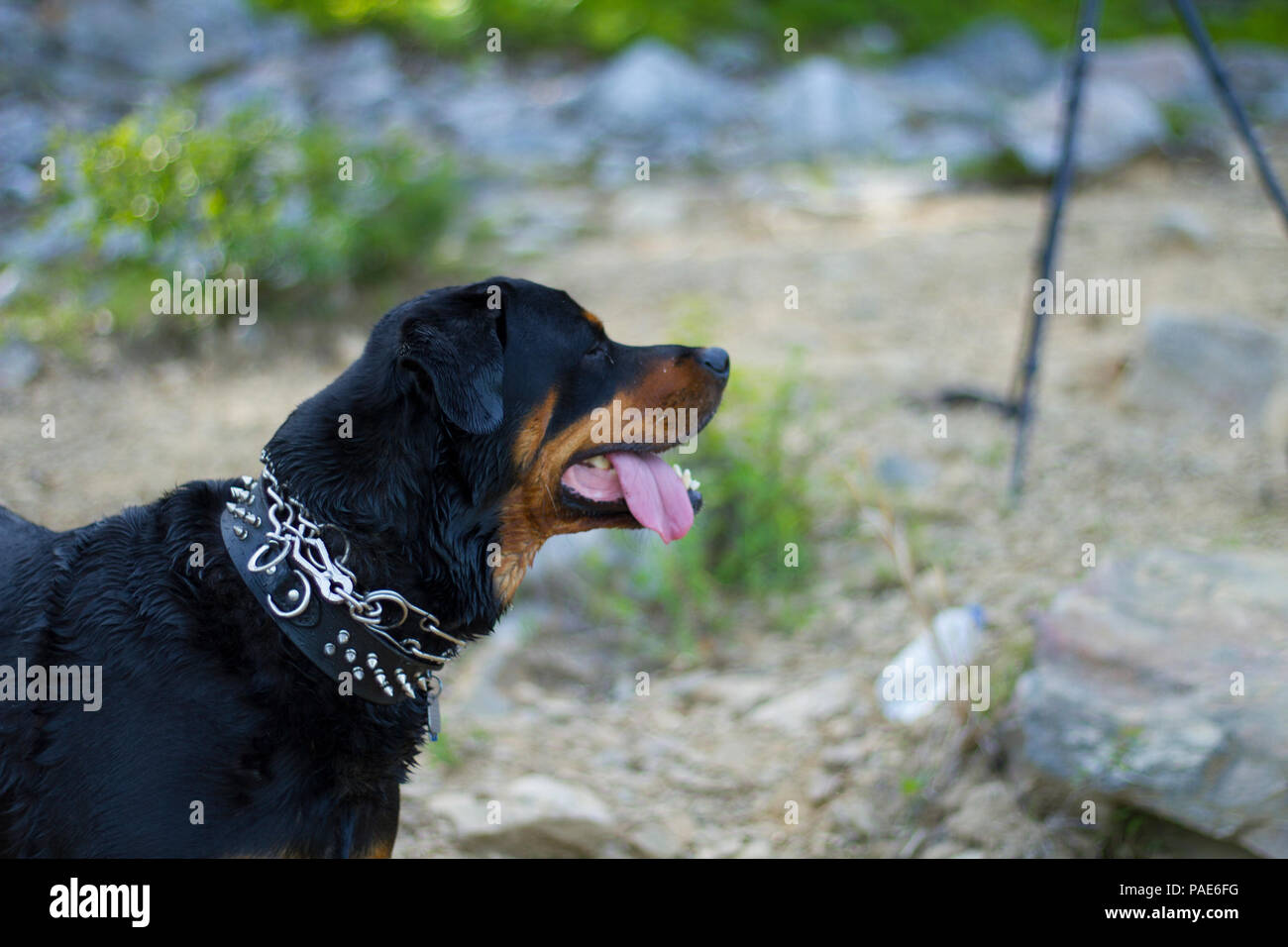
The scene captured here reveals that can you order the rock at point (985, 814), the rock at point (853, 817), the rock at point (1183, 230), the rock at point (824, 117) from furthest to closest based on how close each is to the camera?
the rock at point (824, 117)
the rock at point (1183, 230)
the rock at point (853, 817)
the rock at point (985, 814)

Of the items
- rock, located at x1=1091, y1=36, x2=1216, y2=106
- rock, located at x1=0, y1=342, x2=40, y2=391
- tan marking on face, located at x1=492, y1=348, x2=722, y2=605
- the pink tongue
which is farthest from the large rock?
rock, located at x1=1091, y1=36, x2=1216, y2=106

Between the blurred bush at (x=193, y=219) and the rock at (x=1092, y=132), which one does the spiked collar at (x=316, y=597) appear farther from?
the rock at (x=1092, y=132)

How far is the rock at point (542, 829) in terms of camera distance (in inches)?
138

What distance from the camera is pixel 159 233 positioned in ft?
21.3

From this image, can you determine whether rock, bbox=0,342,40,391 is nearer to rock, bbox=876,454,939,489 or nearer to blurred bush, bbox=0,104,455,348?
blurred bush, bbox=0,104,455,348

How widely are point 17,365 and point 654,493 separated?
4969 mm

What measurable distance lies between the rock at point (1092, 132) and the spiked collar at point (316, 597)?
8969 millimetres

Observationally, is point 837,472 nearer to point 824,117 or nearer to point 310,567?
point 310,567

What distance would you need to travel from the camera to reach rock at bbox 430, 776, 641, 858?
11.5 ft

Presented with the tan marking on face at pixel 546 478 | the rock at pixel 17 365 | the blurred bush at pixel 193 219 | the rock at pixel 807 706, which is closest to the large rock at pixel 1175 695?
the rock at pixel 807 706

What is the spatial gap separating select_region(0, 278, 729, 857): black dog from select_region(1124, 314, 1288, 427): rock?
418cm
